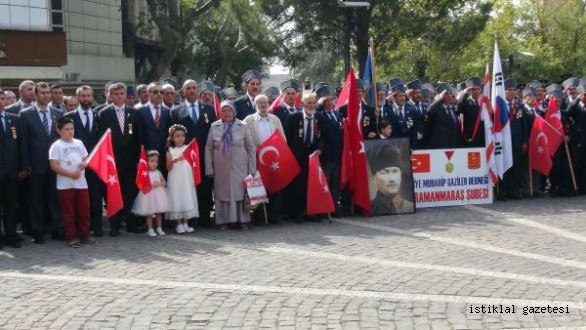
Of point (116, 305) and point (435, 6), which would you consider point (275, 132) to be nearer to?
point (116, 305)

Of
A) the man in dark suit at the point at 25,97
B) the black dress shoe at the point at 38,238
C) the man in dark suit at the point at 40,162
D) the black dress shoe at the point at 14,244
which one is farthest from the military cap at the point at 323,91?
the black dress shoe at the point at 14,244

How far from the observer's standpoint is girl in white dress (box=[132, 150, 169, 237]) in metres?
10.4

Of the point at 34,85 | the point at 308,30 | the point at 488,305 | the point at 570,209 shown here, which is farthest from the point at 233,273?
the point at 308,30

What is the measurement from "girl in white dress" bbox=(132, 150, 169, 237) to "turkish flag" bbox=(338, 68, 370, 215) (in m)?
3.13

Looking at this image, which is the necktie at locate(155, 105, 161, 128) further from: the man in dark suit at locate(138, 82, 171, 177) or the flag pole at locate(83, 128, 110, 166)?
the flag pole at locate(83, 128, 110, 166)

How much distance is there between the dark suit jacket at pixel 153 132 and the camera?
35.6 feet

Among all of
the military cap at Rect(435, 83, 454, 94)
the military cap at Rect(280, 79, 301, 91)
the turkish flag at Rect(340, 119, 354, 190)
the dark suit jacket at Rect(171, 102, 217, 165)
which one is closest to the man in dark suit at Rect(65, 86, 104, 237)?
the dark suit jacket at Rect(171, 102, 217, 165)

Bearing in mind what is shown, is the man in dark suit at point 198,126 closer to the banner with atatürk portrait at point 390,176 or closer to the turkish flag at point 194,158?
the turkish flag at point 194,158

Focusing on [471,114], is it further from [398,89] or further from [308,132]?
[308,132]

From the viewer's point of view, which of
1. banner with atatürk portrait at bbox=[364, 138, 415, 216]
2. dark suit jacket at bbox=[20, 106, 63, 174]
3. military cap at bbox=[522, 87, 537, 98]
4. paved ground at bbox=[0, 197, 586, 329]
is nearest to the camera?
paved ground at bbox=[0, 197, 586, 329]

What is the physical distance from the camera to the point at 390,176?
39.7 feet

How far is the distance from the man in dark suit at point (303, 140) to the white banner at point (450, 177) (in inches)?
72.5

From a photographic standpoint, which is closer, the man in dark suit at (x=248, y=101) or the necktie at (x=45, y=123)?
the necktie at (x=45, y=123)

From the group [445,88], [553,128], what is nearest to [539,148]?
[553,128]
